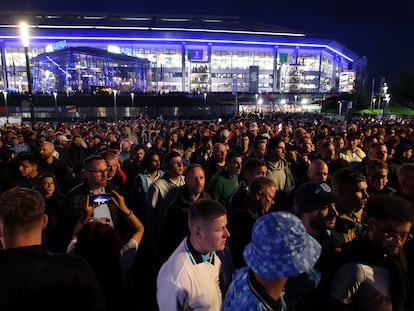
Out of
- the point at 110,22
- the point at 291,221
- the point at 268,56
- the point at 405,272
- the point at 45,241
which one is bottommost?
the point at 45,241

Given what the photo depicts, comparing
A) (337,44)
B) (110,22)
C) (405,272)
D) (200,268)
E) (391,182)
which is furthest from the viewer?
(337,44)

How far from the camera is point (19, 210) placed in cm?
200

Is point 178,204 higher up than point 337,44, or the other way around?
point 337,44

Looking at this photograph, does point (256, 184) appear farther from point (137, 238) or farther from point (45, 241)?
point (45, 241)

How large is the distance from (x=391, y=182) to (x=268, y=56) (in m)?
92.9

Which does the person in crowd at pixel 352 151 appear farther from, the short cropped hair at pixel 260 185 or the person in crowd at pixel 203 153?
the short cropped hair at pixel 260 185

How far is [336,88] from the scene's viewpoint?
324 ft

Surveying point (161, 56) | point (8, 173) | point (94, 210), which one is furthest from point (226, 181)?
point (161, 56)

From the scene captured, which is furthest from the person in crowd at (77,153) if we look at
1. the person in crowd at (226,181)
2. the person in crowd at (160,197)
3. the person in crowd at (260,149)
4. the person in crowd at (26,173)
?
the person in crowd at (226,181)

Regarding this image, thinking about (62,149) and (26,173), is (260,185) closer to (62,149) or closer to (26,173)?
(26,173)

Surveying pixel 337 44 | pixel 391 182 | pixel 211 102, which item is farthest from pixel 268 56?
pixel 391 182

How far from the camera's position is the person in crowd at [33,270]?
1.81 metres

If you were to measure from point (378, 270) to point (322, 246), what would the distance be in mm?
451

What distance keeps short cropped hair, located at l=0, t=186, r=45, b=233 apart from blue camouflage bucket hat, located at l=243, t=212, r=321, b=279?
1.33 m
